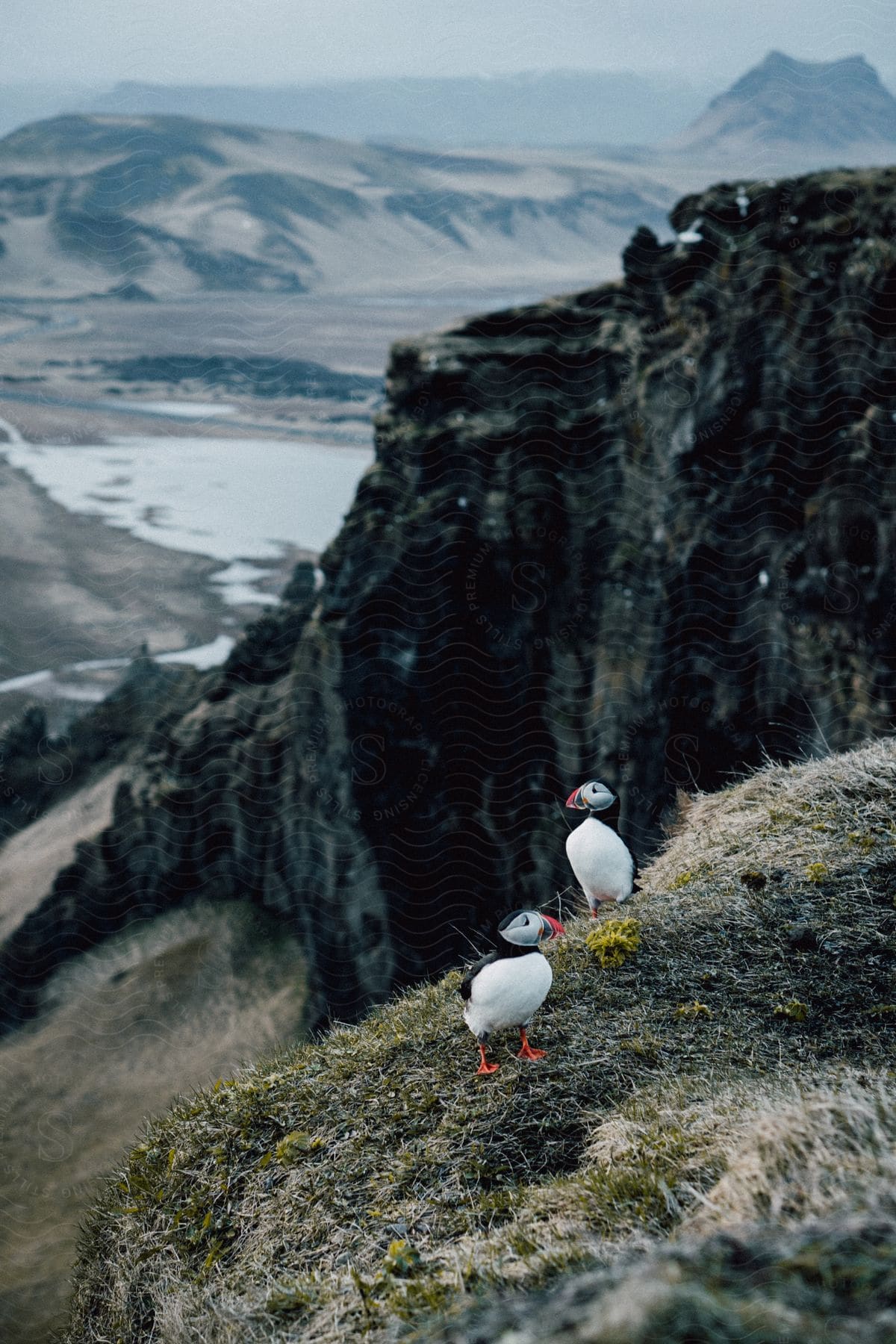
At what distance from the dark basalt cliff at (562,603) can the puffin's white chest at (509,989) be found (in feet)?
61.3

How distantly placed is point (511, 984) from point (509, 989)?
0.04 metres

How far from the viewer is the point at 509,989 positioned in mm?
6102

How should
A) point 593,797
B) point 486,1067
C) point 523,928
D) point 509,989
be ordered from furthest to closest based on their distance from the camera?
point 593,797
point 486,1067
point 523,928
point 509,989

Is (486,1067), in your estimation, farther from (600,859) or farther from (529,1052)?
A: (600,859)

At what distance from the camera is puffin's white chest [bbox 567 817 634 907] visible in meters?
8.06

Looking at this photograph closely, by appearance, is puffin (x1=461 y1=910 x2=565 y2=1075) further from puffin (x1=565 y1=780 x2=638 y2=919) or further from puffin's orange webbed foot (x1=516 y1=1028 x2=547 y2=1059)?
puffin (x1=565 y1=780 x2=638 y2=919)

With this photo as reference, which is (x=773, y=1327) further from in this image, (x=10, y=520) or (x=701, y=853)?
(x=10, y=520)

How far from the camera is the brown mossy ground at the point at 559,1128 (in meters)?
4.34

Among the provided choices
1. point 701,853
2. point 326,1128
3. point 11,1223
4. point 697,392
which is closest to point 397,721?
point 697,392

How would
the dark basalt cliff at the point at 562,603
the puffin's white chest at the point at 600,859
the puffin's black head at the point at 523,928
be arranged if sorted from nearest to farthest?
the puffin's black head at the point at 523,928, the puffin's white chest at the point at 600,859, the dark basalt cliff at the point at 562,603

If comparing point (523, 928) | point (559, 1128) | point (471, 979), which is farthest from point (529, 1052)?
point (523, 928)

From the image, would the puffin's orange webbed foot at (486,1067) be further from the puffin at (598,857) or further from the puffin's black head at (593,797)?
the puffin's black head at (593,797)

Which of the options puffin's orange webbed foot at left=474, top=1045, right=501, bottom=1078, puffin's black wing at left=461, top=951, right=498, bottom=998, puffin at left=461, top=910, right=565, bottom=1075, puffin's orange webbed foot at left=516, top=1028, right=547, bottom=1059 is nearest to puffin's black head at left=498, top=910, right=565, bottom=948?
puffin at left=461, top=910, right=565, bottom=1075

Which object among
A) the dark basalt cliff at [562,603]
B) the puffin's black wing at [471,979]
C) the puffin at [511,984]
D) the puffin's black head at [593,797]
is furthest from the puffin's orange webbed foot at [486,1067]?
the dark basalt cliff at [562,603]
